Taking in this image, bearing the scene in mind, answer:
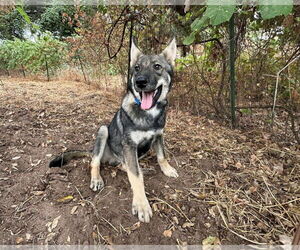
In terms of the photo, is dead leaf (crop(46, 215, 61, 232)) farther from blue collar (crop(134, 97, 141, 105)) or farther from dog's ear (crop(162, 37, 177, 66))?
dog's ear (crop(162, 37, 177, 66))

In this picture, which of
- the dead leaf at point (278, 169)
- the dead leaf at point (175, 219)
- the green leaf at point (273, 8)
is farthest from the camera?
the dead leaf at point (278, 169)

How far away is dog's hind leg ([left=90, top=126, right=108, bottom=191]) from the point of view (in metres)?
2.50

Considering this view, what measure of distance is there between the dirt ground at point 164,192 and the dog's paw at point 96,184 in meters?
0.06

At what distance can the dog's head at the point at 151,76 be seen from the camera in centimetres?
229

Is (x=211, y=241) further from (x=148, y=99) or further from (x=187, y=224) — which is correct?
(x=148, y=99)

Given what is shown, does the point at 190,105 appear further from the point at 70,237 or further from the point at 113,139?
the point at 70,237

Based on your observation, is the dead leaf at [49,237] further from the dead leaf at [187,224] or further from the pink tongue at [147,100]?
the pink tongue at [147,100]

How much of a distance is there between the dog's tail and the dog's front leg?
2.89 ft

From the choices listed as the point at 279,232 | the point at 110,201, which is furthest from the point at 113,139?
the point at 279,232

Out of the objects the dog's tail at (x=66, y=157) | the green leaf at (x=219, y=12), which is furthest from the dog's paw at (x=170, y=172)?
the green leaf at (x=219, y=12)

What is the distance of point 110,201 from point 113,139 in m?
0.85

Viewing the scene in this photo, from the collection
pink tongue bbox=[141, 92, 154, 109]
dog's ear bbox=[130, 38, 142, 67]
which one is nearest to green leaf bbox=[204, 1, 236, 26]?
pink tongue bbox=[141, 92, 154, 109]

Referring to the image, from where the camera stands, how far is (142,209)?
2.14m

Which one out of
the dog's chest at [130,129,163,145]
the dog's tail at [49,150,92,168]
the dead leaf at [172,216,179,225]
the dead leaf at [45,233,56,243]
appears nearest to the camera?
the dead leaf at [45,233,56,243]
